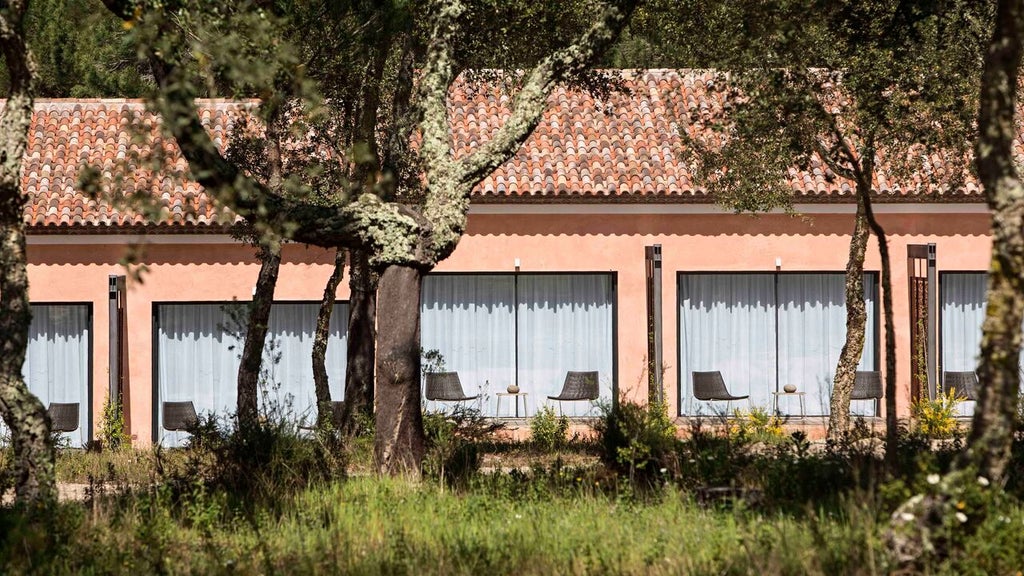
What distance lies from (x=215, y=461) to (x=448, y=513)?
8.85 ft

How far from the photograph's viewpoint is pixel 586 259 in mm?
19609

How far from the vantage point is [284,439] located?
406 inches

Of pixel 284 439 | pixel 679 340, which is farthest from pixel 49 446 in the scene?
pixel 679 340

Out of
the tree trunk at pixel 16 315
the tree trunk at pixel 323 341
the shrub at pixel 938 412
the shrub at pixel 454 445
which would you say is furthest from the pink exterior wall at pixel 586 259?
the tree trunk at pixel 16 315

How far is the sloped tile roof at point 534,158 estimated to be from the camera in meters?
19.0

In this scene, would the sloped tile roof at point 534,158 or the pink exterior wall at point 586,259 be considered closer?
the sloped tile roof at point 534,158

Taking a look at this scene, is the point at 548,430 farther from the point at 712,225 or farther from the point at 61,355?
the point at 61,355

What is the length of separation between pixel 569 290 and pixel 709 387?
8.56ft

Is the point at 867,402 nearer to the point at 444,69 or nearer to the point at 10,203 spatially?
the point at 444,69

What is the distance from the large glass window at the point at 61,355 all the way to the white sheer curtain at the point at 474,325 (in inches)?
204

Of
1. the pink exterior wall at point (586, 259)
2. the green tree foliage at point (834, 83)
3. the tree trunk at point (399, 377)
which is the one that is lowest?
the tree trunk at point (399, 377)

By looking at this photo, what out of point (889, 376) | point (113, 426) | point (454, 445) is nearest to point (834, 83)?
point (889, 376)

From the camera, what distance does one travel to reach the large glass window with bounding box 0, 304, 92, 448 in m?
19.7

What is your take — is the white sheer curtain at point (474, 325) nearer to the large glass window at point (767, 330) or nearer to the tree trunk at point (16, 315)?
the large glass window at point (767, 330)
